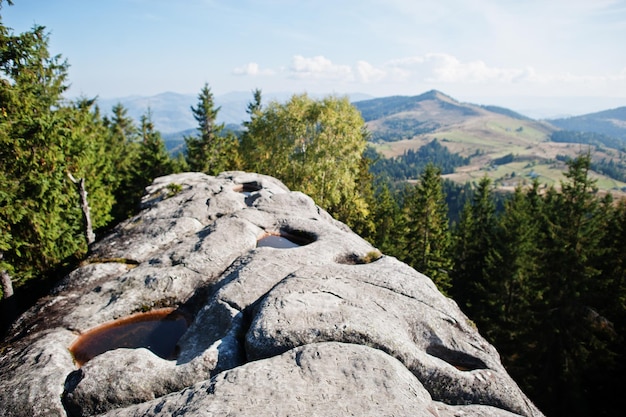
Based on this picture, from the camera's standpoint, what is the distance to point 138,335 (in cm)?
1214

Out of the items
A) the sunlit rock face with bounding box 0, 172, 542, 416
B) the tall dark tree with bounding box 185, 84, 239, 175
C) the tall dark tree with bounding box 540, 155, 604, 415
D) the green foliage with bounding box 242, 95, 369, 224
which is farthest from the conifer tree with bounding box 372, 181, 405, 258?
the sunlit rock face with bounding box 0, 172, 542, 416

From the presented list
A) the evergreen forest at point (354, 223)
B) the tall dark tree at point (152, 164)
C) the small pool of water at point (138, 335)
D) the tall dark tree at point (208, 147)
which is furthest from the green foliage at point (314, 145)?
the small pool of water at point (138, 335)

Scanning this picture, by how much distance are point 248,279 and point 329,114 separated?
29.7 m

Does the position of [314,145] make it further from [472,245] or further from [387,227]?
[472,245]

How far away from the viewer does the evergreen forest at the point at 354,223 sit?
18.4 m

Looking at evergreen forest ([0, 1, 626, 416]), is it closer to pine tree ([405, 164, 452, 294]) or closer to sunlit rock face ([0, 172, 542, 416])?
pine tree ([405, 164, 452, 294])

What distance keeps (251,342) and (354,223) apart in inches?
1552

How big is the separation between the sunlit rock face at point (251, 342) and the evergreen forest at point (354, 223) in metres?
6.07

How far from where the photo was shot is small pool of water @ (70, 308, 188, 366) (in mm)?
11281

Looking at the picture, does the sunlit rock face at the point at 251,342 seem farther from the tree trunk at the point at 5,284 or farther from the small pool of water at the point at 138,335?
the tree trunk at the point at 5,284

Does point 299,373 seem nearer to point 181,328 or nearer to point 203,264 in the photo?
point 181,328

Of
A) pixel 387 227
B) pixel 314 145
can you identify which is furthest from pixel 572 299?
pixel 314 145

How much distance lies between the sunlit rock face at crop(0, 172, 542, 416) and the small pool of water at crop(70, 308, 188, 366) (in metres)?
0.06

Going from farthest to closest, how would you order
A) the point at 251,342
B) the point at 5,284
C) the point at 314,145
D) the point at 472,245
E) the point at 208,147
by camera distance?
1. the point at 208,147
2. the point at 472,245
3. the point at 314,145
4. the point at 5,284
5. the point at 251,342
